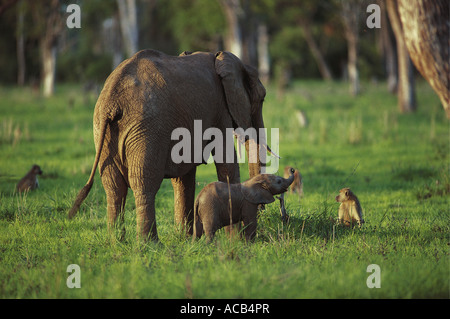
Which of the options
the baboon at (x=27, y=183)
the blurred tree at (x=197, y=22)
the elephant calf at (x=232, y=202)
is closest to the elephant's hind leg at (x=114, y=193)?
the elephant calf at (x=232, y=202)

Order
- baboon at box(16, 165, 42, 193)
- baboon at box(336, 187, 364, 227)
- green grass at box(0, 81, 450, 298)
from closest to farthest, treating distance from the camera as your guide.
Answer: green grass at box(0, 81, 450, 298) < baboon at box(336, 187, 364, 227) < baboon at box(16, 165, 42, 193)

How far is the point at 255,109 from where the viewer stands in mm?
8000

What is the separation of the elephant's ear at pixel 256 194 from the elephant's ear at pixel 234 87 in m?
1.03

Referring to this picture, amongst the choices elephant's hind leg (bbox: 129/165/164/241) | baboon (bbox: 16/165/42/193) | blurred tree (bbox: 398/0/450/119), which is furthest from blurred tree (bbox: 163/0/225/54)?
elephant's hind leg (bbox: 129/165/164/241)

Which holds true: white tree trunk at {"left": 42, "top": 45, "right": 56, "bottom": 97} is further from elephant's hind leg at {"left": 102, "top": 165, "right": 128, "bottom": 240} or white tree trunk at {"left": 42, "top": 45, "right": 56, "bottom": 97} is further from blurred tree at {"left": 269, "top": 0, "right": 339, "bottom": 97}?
elephant's hind leg at {"left": 102, "top": 165, "right": 128, "bottom": 240}

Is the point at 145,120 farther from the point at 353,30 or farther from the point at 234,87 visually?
the point at 353,30

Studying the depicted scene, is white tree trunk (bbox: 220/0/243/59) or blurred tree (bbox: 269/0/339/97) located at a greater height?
blurred tree (bbox: 269/0/339/97)

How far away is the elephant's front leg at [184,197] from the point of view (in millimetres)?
7691

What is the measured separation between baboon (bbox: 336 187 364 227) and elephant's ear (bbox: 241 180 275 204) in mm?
1452

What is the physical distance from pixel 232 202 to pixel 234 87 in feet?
5.05

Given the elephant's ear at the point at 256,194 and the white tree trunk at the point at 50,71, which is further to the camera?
the white tree trunk at the point at 50,71

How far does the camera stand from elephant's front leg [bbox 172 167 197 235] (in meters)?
7.69

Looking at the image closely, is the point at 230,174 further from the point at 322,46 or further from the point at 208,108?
the point at 322,46

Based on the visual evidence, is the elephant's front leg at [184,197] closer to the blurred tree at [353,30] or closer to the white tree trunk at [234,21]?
the white tree trunk at [234,21]
